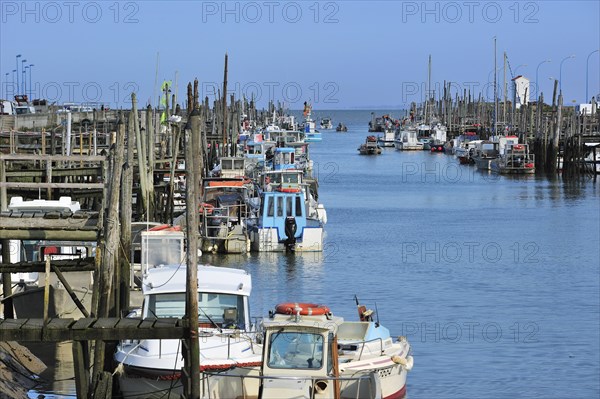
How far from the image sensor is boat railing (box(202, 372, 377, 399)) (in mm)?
17469

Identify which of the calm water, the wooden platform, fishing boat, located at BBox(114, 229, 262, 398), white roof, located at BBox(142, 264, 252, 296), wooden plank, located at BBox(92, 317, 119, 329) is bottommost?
the calm water

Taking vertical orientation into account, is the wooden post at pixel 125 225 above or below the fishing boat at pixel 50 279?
above

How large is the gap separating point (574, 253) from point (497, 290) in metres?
11.0

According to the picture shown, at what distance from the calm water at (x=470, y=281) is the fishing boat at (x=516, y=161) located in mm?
12919

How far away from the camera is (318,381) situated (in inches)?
695

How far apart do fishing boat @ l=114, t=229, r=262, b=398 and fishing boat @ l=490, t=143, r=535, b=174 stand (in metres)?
69.1

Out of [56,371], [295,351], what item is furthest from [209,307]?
[56,371]

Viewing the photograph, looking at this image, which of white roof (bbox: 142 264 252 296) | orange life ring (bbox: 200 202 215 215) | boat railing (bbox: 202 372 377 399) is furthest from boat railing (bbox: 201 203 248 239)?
boat railing (bbox: 202 372 377 399)

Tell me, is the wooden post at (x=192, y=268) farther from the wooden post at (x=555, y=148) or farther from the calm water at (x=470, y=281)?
the wooden post at (x=555, y=148)

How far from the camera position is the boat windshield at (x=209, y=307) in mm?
20391

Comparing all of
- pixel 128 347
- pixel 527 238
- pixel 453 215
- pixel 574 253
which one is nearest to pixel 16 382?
pixel 128 347

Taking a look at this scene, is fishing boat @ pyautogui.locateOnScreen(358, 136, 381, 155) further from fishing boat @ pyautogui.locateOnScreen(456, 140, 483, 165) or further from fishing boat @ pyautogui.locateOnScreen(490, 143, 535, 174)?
fishing boat @ pyautogui.locateOnScreen(490, 143, 535, 174)

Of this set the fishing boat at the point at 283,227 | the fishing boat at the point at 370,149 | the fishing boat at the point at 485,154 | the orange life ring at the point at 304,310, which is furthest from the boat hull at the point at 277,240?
the fishing boat at the point at 370,149

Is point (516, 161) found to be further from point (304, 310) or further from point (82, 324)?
point (82, 324)
